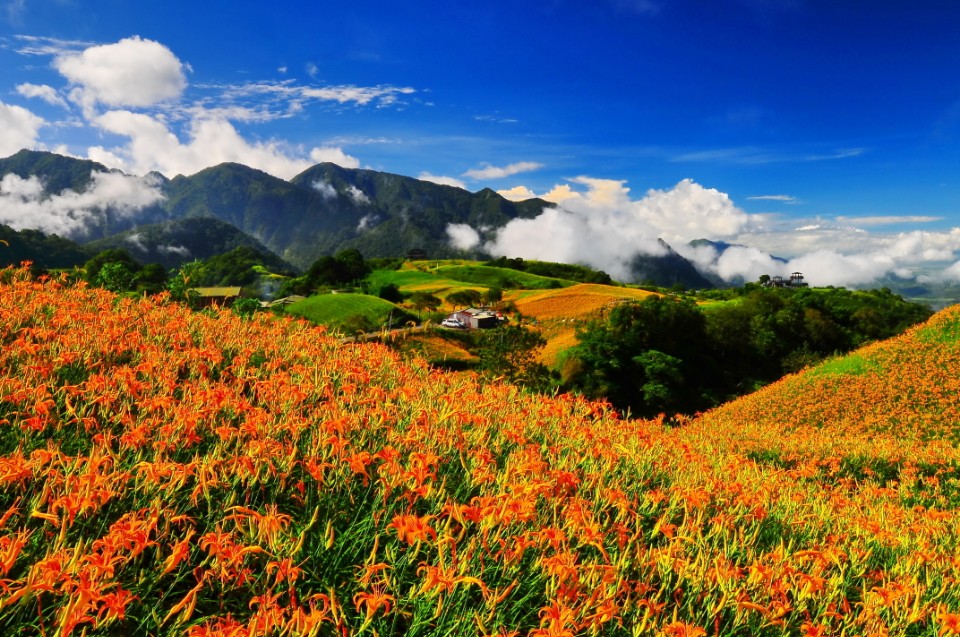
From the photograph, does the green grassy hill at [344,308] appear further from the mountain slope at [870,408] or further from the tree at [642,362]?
the mountain slope at [870,408]

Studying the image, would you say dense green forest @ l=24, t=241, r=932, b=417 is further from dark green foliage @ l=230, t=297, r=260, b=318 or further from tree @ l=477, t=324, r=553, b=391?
dark green foliage @ l=230, t=297, r=260, b=318

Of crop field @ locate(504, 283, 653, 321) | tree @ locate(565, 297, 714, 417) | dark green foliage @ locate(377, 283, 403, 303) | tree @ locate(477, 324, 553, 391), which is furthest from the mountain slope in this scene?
dark green foliage @ locate(377, 283, 403, 303)

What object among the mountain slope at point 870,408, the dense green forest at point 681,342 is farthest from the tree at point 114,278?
the mountain slope at point 870,408

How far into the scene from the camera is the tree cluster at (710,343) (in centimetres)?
3275

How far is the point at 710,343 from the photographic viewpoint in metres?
45.1

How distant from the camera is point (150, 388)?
12.0ft

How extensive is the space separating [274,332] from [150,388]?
290cm

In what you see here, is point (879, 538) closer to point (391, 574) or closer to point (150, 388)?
point (391, 574)

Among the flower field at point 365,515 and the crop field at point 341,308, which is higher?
the flower field at point 365,515

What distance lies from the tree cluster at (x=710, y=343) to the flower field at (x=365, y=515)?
18769 millimetres

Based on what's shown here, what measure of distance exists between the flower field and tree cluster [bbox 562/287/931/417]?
18.8 metres

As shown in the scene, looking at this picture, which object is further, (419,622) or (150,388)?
(150,388)

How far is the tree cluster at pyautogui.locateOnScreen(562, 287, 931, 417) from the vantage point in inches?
1289

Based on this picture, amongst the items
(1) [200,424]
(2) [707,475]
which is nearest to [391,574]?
(1) [200,424]
